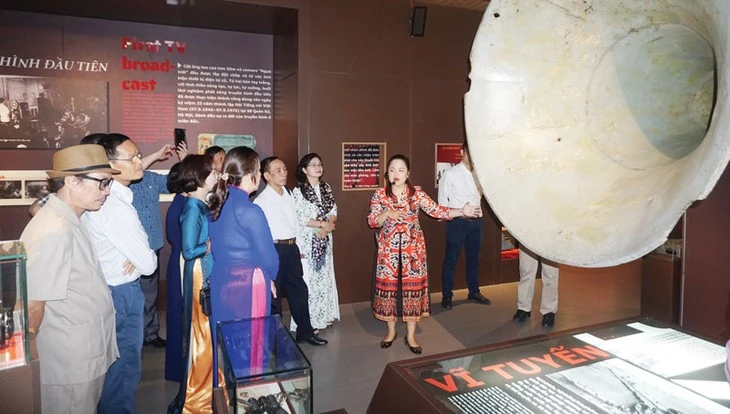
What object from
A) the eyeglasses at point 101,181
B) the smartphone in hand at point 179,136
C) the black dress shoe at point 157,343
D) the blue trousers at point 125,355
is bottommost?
the black dress shoe at point 157,343

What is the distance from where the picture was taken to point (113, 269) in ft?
7.48

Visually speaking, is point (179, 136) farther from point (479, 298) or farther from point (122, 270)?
point (479, 298)

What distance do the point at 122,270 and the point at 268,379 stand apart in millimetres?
1183

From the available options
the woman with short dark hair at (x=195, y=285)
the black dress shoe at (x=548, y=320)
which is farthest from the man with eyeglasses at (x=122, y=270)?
the black dress shoe at (x=548, y=320)

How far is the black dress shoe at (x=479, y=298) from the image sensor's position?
5.13 meters

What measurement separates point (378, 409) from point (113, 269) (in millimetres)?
1500

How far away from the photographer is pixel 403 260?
143 inches

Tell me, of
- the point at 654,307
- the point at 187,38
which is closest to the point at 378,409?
the point at 654,307

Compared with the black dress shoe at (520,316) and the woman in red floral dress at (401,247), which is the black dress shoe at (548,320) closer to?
the black dress shoe at (520,316)

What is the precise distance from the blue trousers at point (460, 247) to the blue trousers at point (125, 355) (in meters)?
3.30

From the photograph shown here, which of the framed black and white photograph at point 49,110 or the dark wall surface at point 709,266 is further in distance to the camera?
the framed black and white photograph at point 49,110

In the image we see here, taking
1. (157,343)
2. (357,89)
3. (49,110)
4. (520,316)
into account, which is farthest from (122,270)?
(520,316)

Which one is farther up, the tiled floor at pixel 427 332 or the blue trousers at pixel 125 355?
the blue trousers at pixel 125 355

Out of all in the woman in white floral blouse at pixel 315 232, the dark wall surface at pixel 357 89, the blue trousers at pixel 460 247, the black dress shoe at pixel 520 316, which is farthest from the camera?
the blue trousers at pixel 460 247
